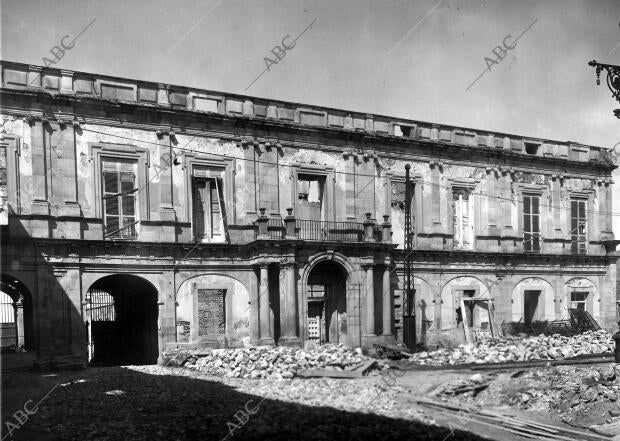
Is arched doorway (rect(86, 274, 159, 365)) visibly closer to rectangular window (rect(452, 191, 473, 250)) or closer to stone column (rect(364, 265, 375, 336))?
stone column (rect(364, 265, 375, 336))

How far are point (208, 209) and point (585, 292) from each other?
19289 mm

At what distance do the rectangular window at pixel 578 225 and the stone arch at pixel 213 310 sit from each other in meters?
17.0

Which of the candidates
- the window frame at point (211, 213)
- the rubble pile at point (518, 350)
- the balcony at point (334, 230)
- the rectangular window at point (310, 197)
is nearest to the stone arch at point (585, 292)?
the rubble pile at point (518, 350)

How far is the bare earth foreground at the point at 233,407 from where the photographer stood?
33.9 feet

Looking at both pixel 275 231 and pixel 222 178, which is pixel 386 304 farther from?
pixel 222 178

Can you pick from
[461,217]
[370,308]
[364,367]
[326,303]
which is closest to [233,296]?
[326,303]

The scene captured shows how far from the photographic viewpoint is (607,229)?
29.5 metres

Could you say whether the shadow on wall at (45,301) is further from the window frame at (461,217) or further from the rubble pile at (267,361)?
the window frame at (461,217)

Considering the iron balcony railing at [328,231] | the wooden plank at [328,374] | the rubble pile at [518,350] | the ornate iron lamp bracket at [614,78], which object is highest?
the ornate iron lamp bracket at [614,78]

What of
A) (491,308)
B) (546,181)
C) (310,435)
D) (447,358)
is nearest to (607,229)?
(546,181)

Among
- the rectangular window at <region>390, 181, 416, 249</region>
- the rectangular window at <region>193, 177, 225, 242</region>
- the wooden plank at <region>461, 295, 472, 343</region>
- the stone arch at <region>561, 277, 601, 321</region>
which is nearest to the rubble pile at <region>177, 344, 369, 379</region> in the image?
the rectangular window at <region>193, 177, 225, 242</region>

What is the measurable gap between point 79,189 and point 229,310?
6.56 metres

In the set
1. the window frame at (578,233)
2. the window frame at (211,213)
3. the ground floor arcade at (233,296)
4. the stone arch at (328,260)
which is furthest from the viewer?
the window frame at (578,233)

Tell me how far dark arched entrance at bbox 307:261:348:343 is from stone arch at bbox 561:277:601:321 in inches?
480
